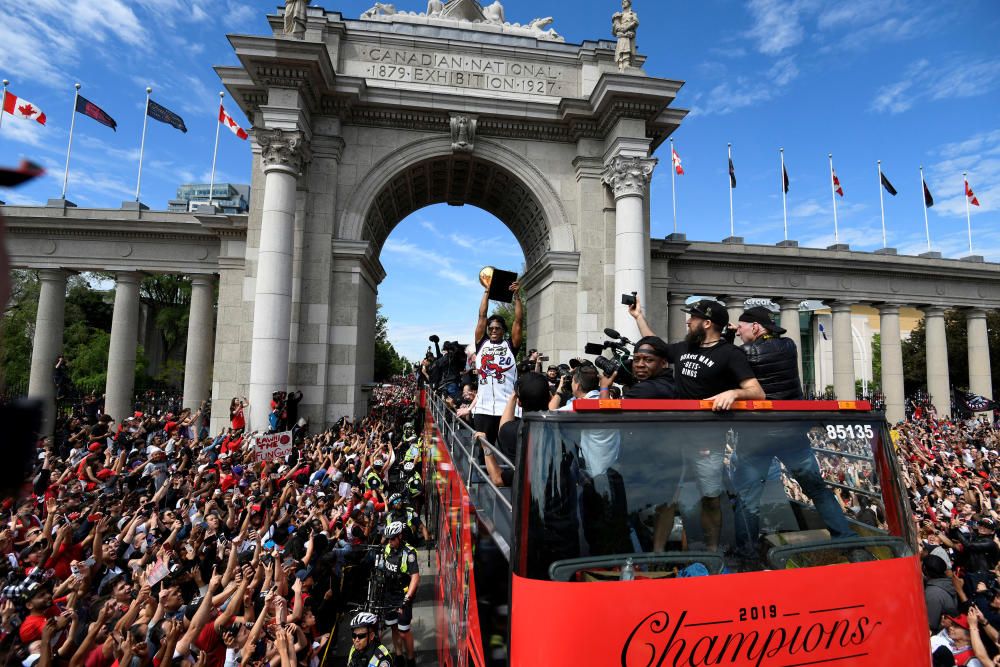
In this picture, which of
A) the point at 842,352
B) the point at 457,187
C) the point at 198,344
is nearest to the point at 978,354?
the point at 842,352

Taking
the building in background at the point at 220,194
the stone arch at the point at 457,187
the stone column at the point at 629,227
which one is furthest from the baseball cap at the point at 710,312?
the building in background at the point at 220,194

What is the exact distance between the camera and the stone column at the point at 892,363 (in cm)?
2584

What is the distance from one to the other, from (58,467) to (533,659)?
42.8 feet

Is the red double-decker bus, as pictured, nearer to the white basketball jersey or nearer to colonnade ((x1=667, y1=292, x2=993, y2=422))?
the white basketball jersey

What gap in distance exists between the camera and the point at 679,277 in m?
24.2

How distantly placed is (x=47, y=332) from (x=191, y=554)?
851 inches

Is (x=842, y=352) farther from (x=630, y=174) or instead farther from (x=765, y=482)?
(x=765, y=482)

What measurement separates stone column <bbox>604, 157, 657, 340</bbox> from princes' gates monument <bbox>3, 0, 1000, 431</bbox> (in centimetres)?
5

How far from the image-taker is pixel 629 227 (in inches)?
661

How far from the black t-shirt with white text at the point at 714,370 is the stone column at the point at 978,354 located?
32718 mm

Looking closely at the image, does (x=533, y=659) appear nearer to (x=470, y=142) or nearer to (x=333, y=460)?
(x=333, y=460)

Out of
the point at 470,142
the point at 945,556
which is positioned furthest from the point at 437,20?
the point at 945,556

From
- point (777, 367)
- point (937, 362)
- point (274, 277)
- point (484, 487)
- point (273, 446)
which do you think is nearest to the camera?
point (484, 487)

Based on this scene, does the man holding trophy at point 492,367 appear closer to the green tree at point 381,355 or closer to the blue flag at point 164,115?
the blue flag at point 164,115
